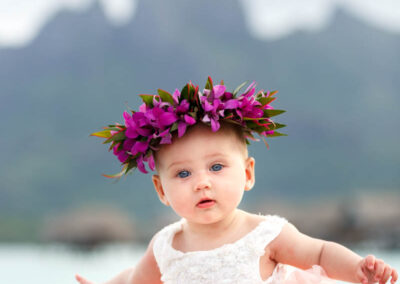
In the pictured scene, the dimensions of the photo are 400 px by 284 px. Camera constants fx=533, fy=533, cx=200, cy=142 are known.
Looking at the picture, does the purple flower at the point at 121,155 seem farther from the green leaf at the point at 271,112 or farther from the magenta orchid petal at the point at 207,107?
the green leaf at the point at 271,112

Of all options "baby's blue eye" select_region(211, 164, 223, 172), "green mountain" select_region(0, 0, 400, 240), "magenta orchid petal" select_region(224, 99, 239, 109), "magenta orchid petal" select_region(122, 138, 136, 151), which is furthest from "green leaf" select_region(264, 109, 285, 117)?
"green mountain" select_region(0, 0, 400, 240)

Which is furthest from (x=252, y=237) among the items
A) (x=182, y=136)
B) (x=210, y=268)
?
(x=182, y=136)

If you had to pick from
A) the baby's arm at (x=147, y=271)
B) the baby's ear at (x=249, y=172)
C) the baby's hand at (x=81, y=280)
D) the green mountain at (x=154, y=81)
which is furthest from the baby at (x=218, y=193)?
the green mountain at (x=154, y=81)

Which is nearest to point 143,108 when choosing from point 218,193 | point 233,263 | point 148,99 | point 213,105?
point 148,99

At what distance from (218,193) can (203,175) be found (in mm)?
77

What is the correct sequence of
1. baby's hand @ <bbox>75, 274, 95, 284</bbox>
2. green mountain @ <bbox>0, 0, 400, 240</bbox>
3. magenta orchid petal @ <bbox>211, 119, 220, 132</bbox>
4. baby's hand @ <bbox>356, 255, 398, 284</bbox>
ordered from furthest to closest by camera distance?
green mountain @ <bbox>0, 0, 400, 240</bbox>, baby's hand @ <bbox>75, 274, 95, 284</bbox>, magenta orchid petal @ <bbox>211, 119, 220, 132</bbox>, baby's hand @ <bbox>356, 255, 398, 284</bbox>

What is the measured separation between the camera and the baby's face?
67.2 inches

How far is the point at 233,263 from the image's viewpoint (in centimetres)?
174

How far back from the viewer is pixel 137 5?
14.2 meters

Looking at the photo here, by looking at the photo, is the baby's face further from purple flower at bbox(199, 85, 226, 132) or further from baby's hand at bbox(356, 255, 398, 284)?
baby's hand at bbox(356, 255, 398, 284)

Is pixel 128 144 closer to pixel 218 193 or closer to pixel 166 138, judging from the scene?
pixel 166 138

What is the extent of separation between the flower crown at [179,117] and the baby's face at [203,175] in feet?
0.17

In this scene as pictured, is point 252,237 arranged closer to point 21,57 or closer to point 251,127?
point 251,127

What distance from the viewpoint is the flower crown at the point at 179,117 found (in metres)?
1.71
